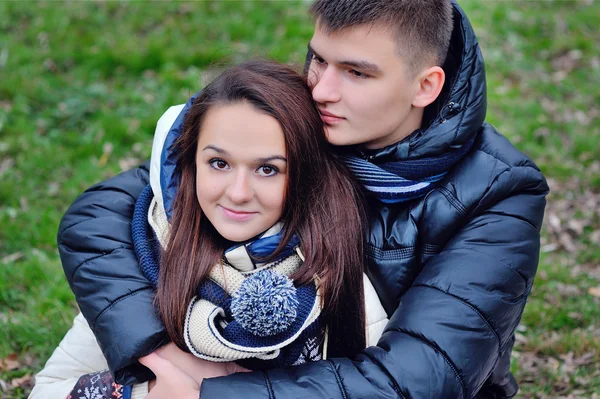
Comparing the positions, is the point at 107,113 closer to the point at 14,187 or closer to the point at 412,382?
the point at 14,187

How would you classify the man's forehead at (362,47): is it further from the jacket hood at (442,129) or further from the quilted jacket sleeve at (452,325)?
the quilted jacket sleeve at (452,325)

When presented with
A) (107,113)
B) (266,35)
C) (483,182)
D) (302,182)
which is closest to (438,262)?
(483,182)

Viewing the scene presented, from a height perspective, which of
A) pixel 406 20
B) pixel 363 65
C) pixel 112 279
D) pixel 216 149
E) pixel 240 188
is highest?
pixel 406 20

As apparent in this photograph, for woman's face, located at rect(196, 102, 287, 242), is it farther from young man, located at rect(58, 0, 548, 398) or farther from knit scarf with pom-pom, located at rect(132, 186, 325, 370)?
young man, located at rect(58, 0, 548, 398)

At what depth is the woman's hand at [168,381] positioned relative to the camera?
9.40 ft

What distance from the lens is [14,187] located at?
214 inches

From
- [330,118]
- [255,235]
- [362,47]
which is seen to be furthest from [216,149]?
[362,47]

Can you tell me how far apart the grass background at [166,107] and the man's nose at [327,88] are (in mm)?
501

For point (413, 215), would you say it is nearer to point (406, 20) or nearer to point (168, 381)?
point (406, 20)

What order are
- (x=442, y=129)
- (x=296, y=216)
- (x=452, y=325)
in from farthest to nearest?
(x=442, y=129) < (x=296, y=216) < (x=452, y=325)

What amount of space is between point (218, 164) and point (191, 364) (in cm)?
82

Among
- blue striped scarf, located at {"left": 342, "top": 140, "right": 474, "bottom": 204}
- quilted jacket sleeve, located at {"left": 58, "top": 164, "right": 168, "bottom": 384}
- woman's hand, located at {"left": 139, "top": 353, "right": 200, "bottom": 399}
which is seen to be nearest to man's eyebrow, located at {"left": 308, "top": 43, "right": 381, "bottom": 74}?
blue striped scarf, located at {"left": 342, "top": 140, "right": 474, "bottom": 204}

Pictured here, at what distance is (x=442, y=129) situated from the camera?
315 centimetres

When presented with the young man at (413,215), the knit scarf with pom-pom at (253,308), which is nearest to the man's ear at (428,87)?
the young man at (413,215)
